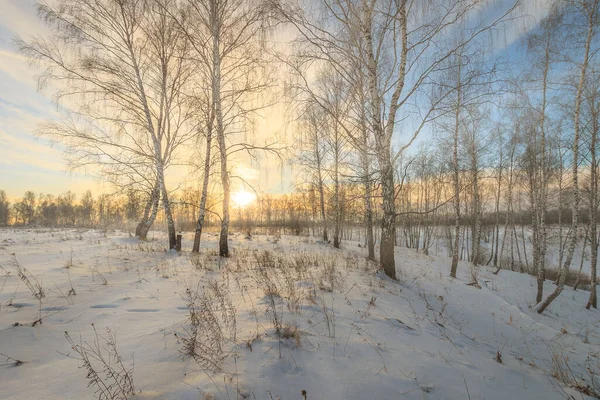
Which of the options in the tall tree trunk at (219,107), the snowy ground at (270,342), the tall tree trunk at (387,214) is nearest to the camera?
the snowy ground at (270,342)

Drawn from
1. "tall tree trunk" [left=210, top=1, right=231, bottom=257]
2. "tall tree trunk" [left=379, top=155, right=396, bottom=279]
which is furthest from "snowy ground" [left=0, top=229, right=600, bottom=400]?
"tall tree trunk" [left=210, top=1, right=231, bottom=257]

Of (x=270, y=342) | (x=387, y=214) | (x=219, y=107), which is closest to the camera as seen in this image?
(x=270, y=342)

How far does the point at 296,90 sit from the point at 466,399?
6.11 m

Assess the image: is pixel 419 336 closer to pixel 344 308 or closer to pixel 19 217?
pixel 344 308

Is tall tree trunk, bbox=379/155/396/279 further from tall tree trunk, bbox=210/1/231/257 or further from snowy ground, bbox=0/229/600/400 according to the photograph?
tall tree trunk, bbox=210/1/231/257

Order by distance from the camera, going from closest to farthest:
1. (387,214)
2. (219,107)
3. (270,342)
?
(270,342)
(387,214)
(219,107)

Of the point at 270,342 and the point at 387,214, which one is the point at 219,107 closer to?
the point at 387,214

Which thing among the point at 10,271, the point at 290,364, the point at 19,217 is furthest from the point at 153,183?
the point at 19,217

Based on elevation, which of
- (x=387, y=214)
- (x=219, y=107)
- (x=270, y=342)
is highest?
(x=219, y=107)

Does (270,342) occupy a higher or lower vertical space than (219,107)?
lower

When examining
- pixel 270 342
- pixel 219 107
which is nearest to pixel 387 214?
pixel 270 342

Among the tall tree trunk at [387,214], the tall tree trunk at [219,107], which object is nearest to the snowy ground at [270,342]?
the tall tree trunk at [387,214]

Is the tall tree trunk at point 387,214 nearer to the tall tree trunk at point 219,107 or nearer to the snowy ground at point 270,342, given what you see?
the snowy ground at point 270,342

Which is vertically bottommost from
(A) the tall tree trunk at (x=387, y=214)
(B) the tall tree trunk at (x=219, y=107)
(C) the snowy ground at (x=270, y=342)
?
(C) the snowy ground at (x=270, y=342)
